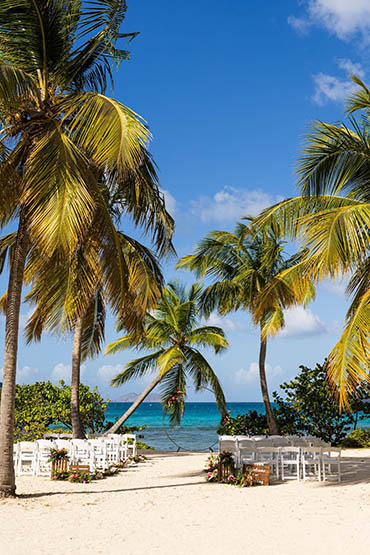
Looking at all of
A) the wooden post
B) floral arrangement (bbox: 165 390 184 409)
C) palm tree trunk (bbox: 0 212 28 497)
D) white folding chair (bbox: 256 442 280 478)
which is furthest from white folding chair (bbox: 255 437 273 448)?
palm tree trunk (bbox: 0 212 28 497)

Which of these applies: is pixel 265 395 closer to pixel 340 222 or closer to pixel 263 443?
pixel 263 443

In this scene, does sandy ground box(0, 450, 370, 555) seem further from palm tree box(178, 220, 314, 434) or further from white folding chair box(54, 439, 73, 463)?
palm tree box(178, 220, 314, 434)

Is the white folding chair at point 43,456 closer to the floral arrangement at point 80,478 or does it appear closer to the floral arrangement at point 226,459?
the floral arrangement at point 80,478

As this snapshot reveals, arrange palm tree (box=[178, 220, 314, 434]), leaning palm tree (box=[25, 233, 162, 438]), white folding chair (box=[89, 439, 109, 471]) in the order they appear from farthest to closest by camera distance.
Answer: palm tree (box=[178, 220, 314, 434])
white folding chair (box=[89, 439, 109, 471])
leaning palm tree (box=[25, 233, 162, 438])

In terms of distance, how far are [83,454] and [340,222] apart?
25.8ft

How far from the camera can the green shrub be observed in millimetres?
19375

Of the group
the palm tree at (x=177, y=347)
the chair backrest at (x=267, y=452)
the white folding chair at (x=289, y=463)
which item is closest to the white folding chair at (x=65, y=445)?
the chair backrest at (x=267, y=452)

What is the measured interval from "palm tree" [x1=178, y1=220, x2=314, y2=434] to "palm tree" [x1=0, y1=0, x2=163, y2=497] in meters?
8.25

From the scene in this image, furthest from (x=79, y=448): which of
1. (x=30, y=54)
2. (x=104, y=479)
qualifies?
(x=30, y=54)

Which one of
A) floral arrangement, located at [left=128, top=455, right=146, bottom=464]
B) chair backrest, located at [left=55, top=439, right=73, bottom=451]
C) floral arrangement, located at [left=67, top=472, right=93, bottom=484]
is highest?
chair backrest, located at [left=55, top=439, right=73, bottom=451]

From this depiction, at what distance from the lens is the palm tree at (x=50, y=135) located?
8328mm

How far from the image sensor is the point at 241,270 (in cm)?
1839

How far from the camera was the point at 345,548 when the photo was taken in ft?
21.1

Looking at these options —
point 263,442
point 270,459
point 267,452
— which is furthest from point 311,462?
point 263,442
